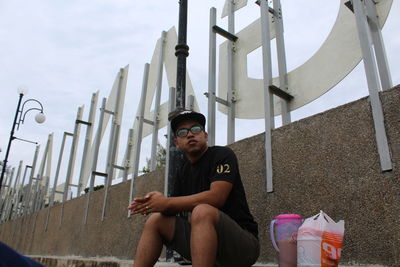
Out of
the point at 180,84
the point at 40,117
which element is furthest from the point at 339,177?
the point at 40,117

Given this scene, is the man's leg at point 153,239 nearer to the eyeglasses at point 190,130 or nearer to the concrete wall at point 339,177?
the eyeglasses at point 190,130

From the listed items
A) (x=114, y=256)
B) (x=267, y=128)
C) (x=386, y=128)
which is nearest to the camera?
(x=386, y=128)

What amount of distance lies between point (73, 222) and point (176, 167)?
4.62 metres

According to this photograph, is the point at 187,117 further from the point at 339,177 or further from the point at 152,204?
the point at 339,177

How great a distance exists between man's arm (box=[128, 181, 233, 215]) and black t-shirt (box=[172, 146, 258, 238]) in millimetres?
81

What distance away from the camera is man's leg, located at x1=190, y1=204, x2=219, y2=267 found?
185 cm

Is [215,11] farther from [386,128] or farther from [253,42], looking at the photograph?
[386,128]

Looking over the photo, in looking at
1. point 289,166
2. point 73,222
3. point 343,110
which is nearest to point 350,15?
point 343,110

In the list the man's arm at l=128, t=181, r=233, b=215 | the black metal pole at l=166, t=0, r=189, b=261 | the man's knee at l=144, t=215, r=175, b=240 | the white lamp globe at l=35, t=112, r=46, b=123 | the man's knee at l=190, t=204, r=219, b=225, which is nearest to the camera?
the man's knee at l=190, t=204, r=219, b=225

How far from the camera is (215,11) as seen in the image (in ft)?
14.2

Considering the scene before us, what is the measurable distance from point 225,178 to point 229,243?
398 mm

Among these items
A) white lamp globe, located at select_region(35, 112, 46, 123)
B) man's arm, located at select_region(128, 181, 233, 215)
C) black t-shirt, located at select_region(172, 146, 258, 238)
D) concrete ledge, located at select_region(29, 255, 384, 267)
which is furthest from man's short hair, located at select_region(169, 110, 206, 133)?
white lamp globe, located at select_region(35, 112, 46, 123)

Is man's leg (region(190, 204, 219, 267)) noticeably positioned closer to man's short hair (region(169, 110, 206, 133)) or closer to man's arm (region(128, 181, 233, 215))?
man's arm (region(128, 181, 233, 215))

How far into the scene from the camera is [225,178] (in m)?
2.24
